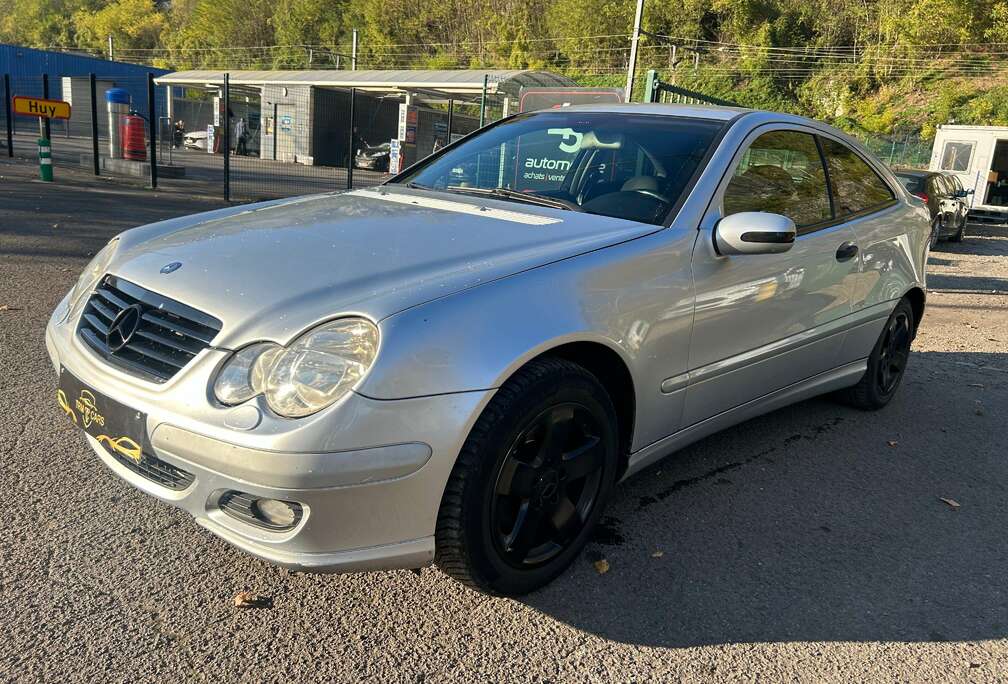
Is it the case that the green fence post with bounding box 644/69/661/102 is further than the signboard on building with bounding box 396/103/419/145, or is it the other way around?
the signboard on building with bounding box 396/103/419/145

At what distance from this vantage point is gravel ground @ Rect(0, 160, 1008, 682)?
2.13m

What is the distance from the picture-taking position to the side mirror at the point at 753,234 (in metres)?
2.79

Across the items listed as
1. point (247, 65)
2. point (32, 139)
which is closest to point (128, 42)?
point (247, 65)

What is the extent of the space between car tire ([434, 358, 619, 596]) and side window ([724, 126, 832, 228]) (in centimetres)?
114

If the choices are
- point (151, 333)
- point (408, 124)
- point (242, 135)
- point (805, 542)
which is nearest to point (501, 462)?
point (151, 333)

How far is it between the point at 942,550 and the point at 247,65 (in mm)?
97709

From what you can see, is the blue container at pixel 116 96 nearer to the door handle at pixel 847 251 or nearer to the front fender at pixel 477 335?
the door handle at pixel 847 251

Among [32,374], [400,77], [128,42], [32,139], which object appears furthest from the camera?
[128,42]

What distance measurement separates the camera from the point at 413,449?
197 cm

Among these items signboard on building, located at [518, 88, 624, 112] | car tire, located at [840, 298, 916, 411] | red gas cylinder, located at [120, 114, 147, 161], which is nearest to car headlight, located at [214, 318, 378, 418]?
car tire, located at [840, 298, 916, 411]

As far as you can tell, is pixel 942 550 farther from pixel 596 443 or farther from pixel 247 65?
pixel 247 65

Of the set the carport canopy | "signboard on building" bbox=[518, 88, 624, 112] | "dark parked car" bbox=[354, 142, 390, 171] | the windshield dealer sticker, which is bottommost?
"dark parked car" bbox=[354, 142, 390, 171]

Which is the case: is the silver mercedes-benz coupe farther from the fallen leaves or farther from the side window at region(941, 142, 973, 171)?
the side window at region(941, 142, 973, 171)

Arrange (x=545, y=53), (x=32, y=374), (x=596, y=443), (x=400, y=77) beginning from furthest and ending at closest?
(x=545, y=53) < (x=400, y=77) < (x=32, y=374) < (x=596, y=443)
